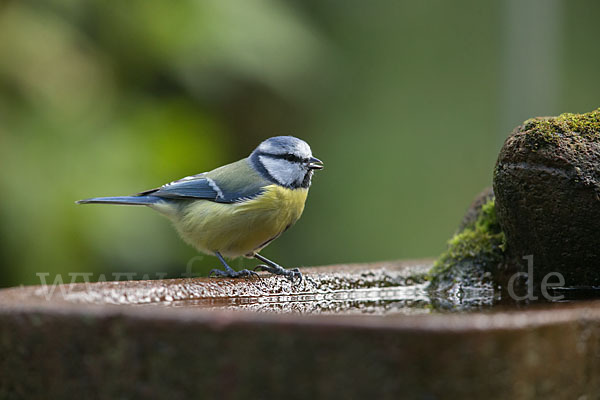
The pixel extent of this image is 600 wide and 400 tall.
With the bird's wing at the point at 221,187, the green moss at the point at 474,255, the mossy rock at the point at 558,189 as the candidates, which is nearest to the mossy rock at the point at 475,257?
the green moss at the point at 474,255

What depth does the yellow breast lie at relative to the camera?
3.07m

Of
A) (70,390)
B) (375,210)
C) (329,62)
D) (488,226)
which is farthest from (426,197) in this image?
(70,390)

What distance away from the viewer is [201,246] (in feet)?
10.5

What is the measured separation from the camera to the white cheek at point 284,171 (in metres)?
3.22

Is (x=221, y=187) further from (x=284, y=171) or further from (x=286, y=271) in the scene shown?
(x=286, y=271)

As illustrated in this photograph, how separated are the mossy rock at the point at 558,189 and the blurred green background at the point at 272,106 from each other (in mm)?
3704

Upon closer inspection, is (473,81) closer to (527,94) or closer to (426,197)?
(426,197)

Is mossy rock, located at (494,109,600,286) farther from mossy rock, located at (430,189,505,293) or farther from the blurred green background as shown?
the blurred green background

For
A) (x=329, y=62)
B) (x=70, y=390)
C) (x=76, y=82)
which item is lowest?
(x=70, y=390)

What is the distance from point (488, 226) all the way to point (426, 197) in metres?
5.93

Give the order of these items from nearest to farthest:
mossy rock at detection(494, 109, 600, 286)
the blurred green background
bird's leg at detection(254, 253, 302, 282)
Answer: mossy rock at detection(494, 109, 600, 286) → bird's leg at detection(254, 253, 302, 282) → the blurred green background

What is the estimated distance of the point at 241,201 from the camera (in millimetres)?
3086

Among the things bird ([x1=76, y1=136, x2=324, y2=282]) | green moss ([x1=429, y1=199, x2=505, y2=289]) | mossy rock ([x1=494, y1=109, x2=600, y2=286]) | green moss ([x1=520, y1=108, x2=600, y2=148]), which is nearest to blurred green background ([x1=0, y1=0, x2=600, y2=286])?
bird ([x1=76, y1=136, x2=324, y2=282])

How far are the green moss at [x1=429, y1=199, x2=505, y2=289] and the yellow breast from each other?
0.72 m
